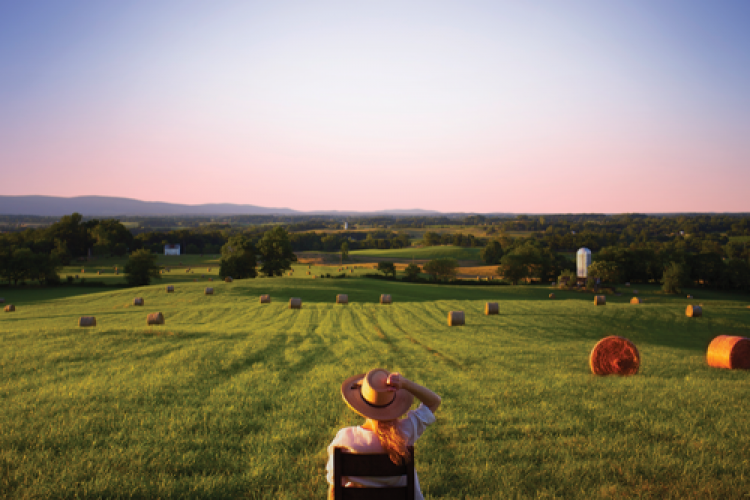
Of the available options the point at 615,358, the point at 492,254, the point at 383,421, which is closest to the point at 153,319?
the point at 615,358

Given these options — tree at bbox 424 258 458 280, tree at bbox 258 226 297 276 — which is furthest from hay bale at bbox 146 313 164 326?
tree at bbox 424 258 458 280

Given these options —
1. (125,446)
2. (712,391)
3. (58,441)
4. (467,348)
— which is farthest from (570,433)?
(467,348)

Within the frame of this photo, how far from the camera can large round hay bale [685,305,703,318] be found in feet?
93.4

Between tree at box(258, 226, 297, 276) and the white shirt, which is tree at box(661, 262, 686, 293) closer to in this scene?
tree at box(258, 226, 297, 276)

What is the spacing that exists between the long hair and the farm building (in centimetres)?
14230

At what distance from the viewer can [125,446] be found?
713cm

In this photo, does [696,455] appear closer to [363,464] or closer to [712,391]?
[712,391]

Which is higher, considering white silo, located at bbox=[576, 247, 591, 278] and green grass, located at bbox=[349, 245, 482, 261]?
white silo, located at bbox=[576, 247, 591, 278]

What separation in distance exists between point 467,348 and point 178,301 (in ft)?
104

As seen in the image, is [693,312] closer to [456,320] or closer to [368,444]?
[456,320]

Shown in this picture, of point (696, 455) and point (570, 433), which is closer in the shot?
point (696, 455)

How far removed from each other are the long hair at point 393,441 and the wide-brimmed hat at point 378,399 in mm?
128

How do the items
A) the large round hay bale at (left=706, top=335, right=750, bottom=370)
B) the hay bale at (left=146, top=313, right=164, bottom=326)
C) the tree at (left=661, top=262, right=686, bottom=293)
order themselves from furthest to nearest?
the tree at (left=661, top=262, right=686, bottom=293) < the hay bale at (left=146, top=313, right=164, bottom=326) < the large round hay bale at (left=706, top=335, right=750, bottom=370)

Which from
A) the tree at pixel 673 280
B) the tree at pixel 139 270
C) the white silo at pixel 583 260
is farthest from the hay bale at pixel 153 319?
the tree at pixel 673 280
